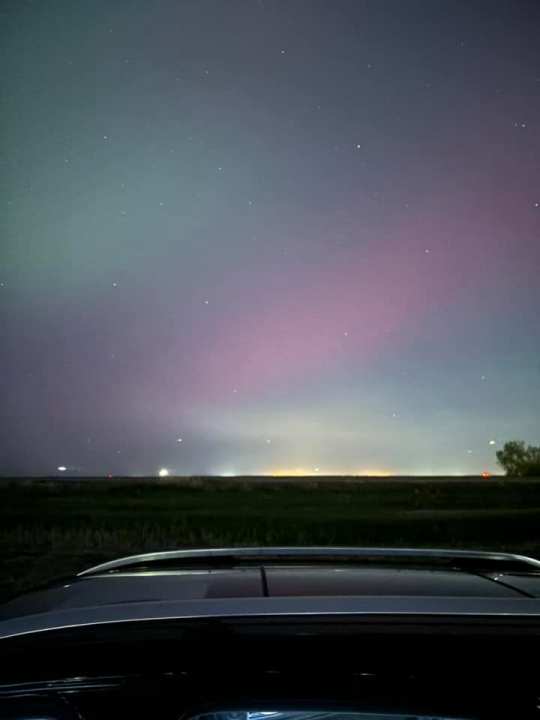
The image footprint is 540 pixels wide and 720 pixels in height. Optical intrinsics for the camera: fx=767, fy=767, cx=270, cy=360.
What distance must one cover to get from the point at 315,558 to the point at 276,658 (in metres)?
1.15

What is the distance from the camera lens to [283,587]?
212 cm

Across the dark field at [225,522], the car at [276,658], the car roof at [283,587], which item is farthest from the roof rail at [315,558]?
the dark field at [225,522]

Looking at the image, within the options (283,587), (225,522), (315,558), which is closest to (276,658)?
(283,587)

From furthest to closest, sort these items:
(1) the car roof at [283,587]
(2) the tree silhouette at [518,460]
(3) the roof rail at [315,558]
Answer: (2) the tree silhouette at [518,460] → (3) the roof rail at [315,558] → (1) the car roof at [283,587]

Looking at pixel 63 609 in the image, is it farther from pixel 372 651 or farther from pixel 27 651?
pixel 372 651

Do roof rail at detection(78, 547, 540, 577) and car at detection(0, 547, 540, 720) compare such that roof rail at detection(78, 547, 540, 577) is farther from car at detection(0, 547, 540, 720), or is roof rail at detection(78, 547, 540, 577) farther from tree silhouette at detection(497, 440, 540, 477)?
tree silhouette at detection(497, 440, 540, 477)

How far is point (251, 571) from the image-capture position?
7.98ft

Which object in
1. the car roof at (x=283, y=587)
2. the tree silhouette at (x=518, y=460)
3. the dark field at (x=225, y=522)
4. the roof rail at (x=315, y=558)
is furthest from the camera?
the tree silhouette at (x=518, y=460)

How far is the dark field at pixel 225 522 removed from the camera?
68.9ft

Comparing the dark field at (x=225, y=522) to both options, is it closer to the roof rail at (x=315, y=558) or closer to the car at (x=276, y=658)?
the roof rail at (x=315, y=558)

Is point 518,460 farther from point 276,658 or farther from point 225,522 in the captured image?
point 276,658

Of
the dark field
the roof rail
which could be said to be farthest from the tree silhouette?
the roof rail

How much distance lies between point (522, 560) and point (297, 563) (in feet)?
2.64

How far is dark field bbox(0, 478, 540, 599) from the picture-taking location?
68.9 feet
